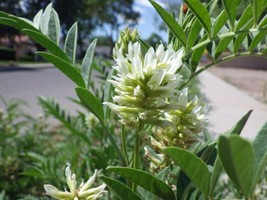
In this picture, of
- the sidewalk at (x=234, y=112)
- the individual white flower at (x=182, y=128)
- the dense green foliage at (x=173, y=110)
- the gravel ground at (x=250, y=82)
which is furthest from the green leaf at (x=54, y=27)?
the gravel ground at (x=250, y=82)

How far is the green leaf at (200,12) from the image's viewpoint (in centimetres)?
58

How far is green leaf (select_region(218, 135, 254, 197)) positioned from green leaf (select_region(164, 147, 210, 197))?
0.18ft

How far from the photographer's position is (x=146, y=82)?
1.77 ft

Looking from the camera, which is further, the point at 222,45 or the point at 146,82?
the point at 222,45

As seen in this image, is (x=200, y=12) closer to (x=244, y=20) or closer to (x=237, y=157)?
(x=244, y=20)

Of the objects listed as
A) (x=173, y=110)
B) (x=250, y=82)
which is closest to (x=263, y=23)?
(x=173, y=110)

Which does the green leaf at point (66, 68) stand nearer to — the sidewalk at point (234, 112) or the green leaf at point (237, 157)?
the green leaf at point (237, 157)

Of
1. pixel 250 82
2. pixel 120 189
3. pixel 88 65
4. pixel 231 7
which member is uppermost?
pixel 231 7

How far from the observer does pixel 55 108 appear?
1.95 m

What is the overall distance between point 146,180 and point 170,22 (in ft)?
0.81

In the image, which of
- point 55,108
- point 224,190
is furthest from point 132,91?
point 224,190

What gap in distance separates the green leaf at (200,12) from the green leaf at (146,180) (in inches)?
9.5

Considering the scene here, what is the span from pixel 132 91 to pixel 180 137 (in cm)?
14

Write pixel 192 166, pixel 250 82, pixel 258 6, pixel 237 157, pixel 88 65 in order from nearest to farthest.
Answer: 1. pixel 237 157
2. pixel 192 166
3. pixel 258 6
4. pixel 88 65
5. pixel 250 82
